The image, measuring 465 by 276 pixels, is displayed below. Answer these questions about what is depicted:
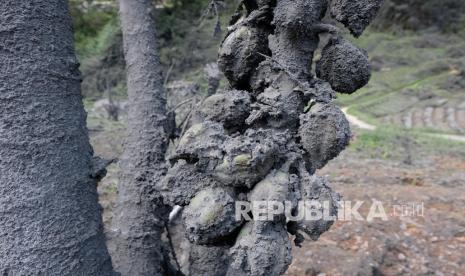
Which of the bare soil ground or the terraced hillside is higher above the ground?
the bare soil ground

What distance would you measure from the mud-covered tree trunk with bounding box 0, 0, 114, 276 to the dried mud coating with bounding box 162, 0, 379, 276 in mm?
267

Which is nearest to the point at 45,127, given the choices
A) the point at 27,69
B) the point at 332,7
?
the point at 27,69

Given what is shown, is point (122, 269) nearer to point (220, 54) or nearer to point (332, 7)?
point (220, 54)

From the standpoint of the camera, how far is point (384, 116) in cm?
822

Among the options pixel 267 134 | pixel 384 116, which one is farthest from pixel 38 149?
pixel 384 116

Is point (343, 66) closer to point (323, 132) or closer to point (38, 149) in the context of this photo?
point (323, 132)

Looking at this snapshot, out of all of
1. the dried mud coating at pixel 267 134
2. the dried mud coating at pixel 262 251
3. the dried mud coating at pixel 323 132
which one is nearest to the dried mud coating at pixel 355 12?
the dried mud coating at pixel 267 134

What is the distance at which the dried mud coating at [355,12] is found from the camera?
3.67 feet

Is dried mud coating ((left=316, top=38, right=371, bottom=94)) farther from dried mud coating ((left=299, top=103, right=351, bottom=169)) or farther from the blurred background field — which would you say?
the blurred background field

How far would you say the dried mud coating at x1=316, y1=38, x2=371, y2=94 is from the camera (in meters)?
1.16

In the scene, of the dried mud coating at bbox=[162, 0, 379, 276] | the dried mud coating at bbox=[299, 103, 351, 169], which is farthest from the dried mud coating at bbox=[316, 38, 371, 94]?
the dried mud coating at bbox=[299, 103, 351, 169]

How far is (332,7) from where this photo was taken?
1.17m

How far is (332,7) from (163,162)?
0.77 metres

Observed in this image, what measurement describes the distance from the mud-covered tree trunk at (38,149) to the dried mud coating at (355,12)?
2.39ft
